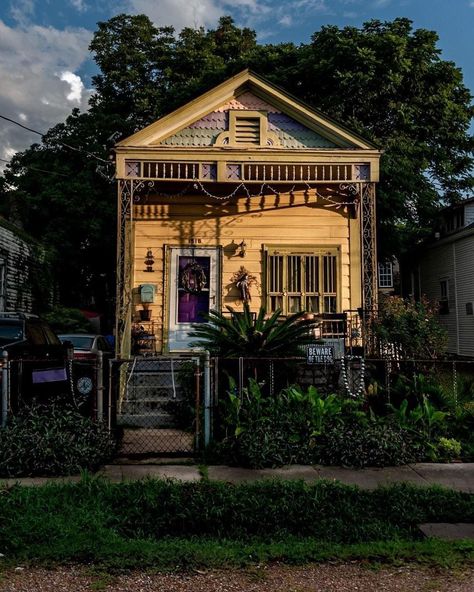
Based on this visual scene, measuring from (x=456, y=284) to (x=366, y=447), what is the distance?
17876mm

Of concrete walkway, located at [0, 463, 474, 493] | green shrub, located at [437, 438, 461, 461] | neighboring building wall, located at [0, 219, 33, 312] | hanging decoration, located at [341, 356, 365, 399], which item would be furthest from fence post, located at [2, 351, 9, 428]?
neighboring building wall, located at [0, 219, 33, 312]

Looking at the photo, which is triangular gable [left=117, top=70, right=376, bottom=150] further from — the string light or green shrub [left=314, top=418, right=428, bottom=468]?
green shrub [left=314, top=418, right=428, bottom=468]

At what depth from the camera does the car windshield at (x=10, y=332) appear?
29.5 ft

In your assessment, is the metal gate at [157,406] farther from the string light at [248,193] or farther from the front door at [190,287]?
the string light at [248,193]

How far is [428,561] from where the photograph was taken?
173 inches

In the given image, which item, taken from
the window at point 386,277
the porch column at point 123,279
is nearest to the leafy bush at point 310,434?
the porch column at point 123,279

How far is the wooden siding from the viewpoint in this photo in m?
13.3

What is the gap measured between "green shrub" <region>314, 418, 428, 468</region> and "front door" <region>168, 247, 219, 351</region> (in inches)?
250

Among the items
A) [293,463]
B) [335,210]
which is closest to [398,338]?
[293,463]

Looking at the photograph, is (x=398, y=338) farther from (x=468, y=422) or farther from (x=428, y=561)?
(x=428, y=561)

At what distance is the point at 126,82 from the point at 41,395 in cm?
2505

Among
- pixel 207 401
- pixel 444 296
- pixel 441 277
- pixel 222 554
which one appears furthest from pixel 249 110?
pixel 444 296

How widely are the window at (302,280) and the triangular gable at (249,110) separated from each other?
2595mm

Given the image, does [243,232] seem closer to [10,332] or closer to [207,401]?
[10,332]
